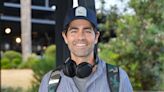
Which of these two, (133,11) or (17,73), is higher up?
(133,11)

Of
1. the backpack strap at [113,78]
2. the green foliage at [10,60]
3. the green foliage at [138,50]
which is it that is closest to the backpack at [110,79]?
the backpack strap at [113,78]

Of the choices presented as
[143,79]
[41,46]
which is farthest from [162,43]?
[41,46]

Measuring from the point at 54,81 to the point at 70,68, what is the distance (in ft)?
0.40

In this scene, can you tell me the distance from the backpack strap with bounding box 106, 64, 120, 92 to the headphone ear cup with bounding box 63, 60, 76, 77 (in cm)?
20

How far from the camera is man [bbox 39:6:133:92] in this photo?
2629mm

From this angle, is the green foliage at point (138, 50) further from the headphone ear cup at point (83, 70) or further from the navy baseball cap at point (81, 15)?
the headphone ear cup at point (83, 70)

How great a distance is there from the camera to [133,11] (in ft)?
41.3

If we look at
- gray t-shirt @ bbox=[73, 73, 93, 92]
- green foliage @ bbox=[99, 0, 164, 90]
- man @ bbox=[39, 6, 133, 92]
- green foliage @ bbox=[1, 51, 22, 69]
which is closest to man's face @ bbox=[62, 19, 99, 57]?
man @ bbox=[39, 6, 133, 92]

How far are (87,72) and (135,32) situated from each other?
1083 centimetres

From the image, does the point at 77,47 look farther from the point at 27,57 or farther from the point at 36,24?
the point at 36,24

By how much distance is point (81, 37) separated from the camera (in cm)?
265

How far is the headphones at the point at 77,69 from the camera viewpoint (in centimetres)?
260

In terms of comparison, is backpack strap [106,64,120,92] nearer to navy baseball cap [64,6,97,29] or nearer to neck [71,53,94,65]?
neck [71,53,94,65]

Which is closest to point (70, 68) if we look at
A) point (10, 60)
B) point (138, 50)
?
point (138, 50)
